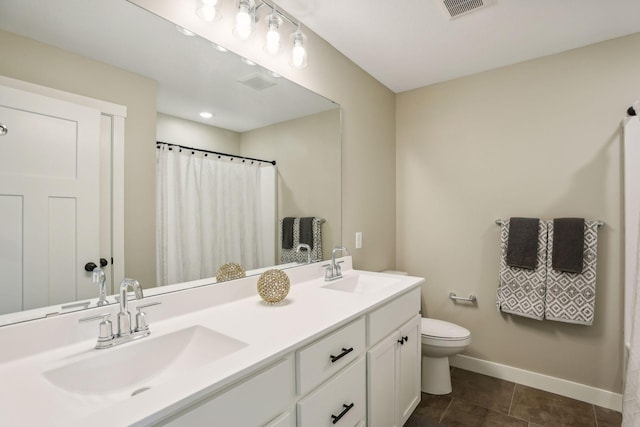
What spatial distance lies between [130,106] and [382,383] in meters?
1.58

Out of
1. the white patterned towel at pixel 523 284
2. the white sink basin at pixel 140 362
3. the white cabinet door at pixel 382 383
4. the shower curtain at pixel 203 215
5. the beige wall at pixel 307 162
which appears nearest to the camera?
the white sink basin at pixel 140 362

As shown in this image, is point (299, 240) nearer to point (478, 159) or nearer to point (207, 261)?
point (207, 261)

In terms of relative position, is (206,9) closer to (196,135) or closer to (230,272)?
(196,135)

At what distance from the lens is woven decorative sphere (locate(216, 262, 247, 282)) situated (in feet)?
4.74

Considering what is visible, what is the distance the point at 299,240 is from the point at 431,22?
1.50 metres

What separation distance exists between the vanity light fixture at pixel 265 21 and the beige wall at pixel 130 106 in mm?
417

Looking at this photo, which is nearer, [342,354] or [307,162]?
[342,354]

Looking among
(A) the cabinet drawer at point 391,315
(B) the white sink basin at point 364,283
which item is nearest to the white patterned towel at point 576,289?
(A) the cabinet drawer at point 391,315

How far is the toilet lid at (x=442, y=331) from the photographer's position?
2094 mm

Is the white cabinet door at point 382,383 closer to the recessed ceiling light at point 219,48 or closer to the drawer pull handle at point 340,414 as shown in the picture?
the drawer pull handle at point 340,414

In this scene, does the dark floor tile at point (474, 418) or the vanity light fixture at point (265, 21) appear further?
the dark floor tile at point (474, 418)

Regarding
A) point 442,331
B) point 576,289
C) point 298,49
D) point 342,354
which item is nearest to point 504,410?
point 442,331

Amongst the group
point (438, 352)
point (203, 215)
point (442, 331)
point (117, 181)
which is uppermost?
point (117, 181)

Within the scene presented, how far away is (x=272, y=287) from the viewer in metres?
1.39
